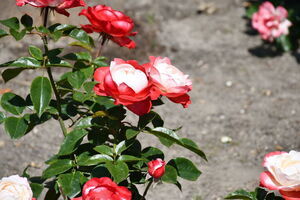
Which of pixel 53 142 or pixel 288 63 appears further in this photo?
pixel 288 63

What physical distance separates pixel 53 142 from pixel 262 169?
112cm

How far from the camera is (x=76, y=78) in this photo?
1562 millimetres

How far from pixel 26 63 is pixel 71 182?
0.35m

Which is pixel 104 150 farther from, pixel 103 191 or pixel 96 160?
pixel 103 191

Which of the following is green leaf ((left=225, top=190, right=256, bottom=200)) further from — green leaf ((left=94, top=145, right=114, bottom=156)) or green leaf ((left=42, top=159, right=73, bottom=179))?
green leaf ((left=42, top=159, right=73, bottom=179))

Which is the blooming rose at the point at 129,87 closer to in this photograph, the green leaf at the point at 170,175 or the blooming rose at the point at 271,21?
the green leaf at the point at 170,175

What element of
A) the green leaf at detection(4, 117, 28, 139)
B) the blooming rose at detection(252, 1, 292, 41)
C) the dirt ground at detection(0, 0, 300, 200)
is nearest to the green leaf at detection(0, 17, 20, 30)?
the green leaf at detection(4, 117, 28, 139)

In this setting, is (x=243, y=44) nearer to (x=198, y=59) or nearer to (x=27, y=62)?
(x=198, y=59)

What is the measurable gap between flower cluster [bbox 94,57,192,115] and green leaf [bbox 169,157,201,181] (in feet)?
0.74

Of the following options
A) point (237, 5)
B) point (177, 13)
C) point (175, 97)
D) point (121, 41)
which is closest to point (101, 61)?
point (121, 41)

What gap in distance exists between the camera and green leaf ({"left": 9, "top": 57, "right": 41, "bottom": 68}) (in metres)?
1.44

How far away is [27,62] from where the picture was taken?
1464 millimetres

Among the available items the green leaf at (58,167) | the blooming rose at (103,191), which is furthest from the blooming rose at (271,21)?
the blooming rose at (103,191)

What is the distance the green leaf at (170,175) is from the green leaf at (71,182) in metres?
0.23
